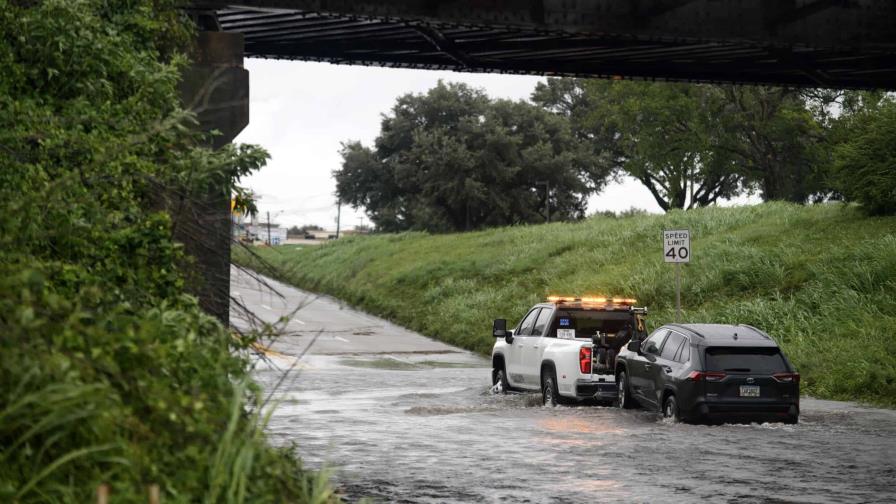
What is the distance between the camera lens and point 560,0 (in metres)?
18.9

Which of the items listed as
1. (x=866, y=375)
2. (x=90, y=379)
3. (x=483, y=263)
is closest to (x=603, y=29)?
(x=866, y=375)

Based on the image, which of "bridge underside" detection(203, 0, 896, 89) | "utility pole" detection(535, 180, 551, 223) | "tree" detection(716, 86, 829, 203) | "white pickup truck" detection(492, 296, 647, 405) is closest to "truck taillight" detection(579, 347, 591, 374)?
"white pickup truck" detection(492, 296, 647, 405)

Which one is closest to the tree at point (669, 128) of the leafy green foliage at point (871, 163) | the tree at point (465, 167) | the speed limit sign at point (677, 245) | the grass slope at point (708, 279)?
the tree at point (465, 167)

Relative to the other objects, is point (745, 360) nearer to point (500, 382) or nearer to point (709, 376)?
point (709, 376)

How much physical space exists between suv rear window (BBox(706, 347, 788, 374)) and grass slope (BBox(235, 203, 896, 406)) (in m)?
4.78

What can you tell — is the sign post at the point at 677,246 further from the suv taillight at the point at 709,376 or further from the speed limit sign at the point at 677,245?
the suv taillight at the point at 709,376

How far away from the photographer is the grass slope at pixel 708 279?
89.9 ft

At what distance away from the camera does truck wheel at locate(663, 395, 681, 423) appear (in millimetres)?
19619

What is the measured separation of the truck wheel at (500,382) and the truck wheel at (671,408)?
17.6ft

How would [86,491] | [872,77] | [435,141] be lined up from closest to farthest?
[86,491] → [872,77] → [435,141]

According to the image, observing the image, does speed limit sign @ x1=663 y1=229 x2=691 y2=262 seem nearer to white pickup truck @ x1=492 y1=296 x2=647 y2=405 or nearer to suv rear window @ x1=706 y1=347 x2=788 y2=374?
white pickup truck @ x1=492 y1=296 x2=647 y2=405

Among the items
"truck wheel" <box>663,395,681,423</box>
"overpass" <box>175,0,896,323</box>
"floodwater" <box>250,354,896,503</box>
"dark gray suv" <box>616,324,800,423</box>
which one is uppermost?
"overpass" <box>175,0,896,323</box>

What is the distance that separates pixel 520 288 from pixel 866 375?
865 inches

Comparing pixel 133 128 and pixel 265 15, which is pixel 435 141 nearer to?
pixel 265 15
